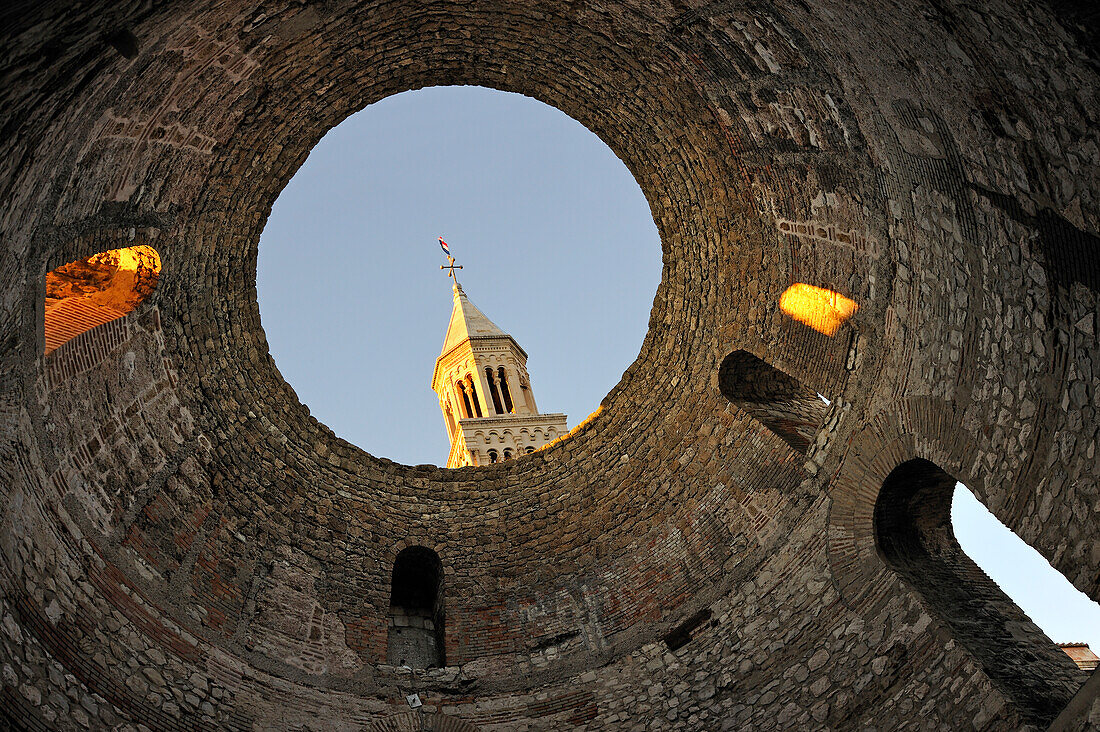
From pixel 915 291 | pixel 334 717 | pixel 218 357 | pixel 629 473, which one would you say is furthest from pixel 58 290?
pixel 915 291

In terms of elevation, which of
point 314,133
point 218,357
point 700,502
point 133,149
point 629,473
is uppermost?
point 314,133

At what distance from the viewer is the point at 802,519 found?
9359 mm

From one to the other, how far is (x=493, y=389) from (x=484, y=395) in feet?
1.89

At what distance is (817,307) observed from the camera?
9398 millimetres

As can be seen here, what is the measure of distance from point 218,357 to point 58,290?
1.66 m

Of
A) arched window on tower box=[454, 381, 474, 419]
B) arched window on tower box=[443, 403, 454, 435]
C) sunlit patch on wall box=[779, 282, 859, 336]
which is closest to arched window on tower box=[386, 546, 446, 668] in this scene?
sunlit patch on wall box=[779, 282, 859, 336]

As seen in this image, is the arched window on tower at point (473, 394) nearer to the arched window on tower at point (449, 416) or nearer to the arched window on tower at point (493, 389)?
the arched window on tower at point (493, 389)

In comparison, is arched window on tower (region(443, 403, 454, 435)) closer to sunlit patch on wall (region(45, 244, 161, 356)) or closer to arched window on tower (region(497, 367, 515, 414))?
arched window on tower (region(497, 367, 515, 414))

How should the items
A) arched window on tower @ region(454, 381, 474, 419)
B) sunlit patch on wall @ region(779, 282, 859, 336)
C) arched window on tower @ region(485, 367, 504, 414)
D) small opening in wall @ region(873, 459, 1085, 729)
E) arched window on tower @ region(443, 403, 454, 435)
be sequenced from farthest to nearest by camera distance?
arched window on tower @ region(443, 403, 454, 435) → arched window on tower @ region(454, 381, 474, 419) → arched window on tower @ region(485, 367, 504, 414) → sunlit patch on wall @ region(779, 282, 859, 336) → small opening in wall @ region(873, 459, 1085, 729)

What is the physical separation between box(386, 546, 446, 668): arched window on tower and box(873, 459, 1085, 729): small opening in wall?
4747 mm

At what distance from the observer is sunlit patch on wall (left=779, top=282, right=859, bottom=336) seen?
9109mm

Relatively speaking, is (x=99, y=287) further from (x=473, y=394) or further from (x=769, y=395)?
(x=473, y=394)

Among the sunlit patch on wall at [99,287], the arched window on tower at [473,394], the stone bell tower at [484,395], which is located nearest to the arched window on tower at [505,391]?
the stone bell tower at [484,395]

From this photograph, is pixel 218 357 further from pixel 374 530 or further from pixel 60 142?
pixel 60 142
